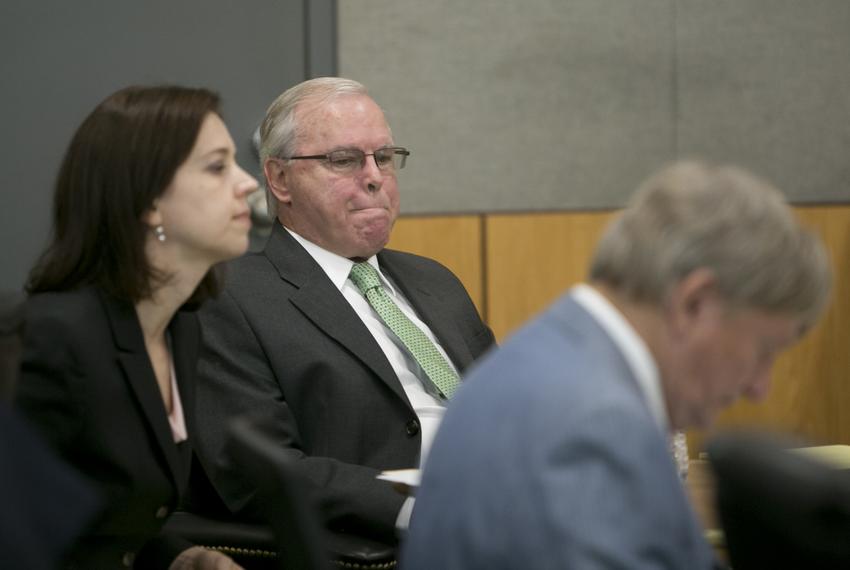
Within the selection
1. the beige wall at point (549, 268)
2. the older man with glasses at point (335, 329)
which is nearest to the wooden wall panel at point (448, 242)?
the beige wall at point (549, 268)

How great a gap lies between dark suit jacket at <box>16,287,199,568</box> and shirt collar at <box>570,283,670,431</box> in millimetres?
857

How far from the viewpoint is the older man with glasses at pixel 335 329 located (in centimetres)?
267

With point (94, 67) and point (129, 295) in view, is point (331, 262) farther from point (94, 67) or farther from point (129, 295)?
point (94, 67)

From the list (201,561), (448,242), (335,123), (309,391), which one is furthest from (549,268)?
(201,561)

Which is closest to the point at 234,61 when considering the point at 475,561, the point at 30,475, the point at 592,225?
the point at 592,225

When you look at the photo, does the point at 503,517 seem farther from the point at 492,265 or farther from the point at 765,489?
the point at 492,265

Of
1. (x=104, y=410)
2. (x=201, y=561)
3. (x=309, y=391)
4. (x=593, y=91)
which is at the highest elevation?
(x=593, y=91)

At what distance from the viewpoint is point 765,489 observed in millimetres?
1271

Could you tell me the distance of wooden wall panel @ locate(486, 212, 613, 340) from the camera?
13.5ft

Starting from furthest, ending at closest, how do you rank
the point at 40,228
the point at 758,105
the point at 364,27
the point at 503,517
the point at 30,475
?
the point at 758,105 → the point at 364,27 → the point at 40,228 → the point at 30,475 → the point at 503,517

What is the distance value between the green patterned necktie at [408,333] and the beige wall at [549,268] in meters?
1.01

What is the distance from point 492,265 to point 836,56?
136 cm

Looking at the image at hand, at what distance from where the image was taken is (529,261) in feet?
13.5

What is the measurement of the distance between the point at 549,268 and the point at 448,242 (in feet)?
1.05
